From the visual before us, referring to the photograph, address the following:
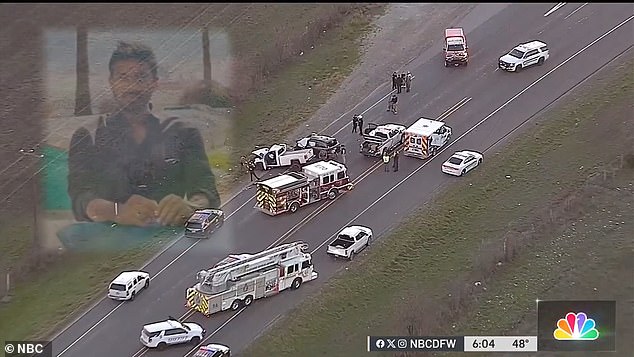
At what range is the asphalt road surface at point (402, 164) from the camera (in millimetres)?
22719

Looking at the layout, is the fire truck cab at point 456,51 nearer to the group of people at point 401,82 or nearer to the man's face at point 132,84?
the group of people at point 401,82

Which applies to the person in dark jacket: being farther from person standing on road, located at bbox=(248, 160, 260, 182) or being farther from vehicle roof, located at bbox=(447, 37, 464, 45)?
vehicle roof, located at bbox=(447, 37, 464, 45)

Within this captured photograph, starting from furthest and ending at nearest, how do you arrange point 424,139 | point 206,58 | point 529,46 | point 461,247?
point 206,58 → point 529,46 → point 424,139 → point 461,247

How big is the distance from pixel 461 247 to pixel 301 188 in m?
3.89

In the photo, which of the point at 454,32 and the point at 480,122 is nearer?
the point at 480,122

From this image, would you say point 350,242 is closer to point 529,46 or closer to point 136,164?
point 136,164

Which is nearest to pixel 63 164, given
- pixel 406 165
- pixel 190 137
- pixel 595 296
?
pixel 190 137

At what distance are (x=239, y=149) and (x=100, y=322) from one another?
7.34 meters

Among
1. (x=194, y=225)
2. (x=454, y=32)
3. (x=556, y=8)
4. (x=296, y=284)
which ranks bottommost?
(x=296, y=284)

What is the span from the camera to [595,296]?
71.3ft

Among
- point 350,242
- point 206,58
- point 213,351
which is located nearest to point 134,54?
point 206,58

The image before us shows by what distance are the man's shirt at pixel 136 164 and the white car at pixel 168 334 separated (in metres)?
4.79
